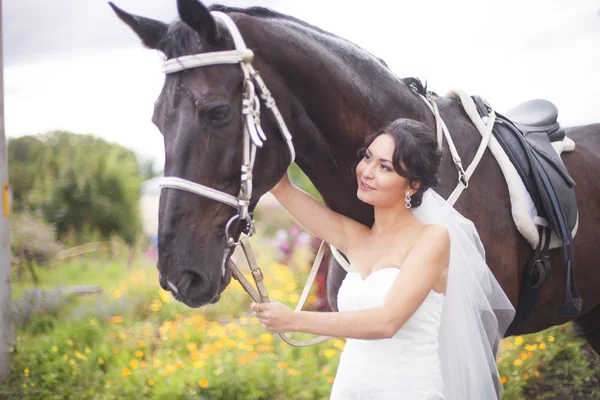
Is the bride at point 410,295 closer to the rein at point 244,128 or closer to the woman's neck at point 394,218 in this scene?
the woman's neck at point 394,218

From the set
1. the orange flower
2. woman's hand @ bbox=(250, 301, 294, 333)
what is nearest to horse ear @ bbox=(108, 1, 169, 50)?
woman's hand @ bbox=(250, 301, 294, 333)

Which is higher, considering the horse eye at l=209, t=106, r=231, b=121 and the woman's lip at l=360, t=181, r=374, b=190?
the horse eye at l=209, t=106, r=231, b=121

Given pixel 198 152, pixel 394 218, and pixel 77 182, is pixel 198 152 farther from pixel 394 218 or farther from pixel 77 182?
pixel 77 182

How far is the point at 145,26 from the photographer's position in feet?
6.60

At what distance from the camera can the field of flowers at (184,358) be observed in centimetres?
420

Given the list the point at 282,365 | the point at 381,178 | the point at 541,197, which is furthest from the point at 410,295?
the point at 282,365

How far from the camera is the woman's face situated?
1967mm

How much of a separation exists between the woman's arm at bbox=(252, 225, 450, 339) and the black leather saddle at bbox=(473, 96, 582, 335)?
83 centimetres

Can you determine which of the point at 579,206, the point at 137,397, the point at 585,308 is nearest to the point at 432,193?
the point at 579,206

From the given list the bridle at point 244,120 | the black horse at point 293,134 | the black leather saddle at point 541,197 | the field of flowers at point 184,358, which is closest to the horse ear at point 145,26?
the black horse at point 293,134

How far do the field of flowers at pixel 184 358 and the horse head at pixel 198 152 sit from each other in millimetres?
2525

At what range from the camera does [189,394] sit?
4.06 metres

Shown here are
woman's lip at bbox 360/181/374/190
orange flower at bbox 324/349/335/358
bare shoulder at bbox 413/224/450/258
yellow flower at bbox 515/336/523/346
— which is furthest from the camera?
yellow flower at bbox 515/336/523/346

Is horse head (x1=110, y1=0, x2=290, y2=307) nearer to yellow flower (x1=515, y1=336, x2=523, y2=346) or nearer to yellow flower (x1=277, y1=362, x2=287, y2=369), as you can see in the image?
yellow flower (x1=277, y1=362, x2=287, y2=369)
